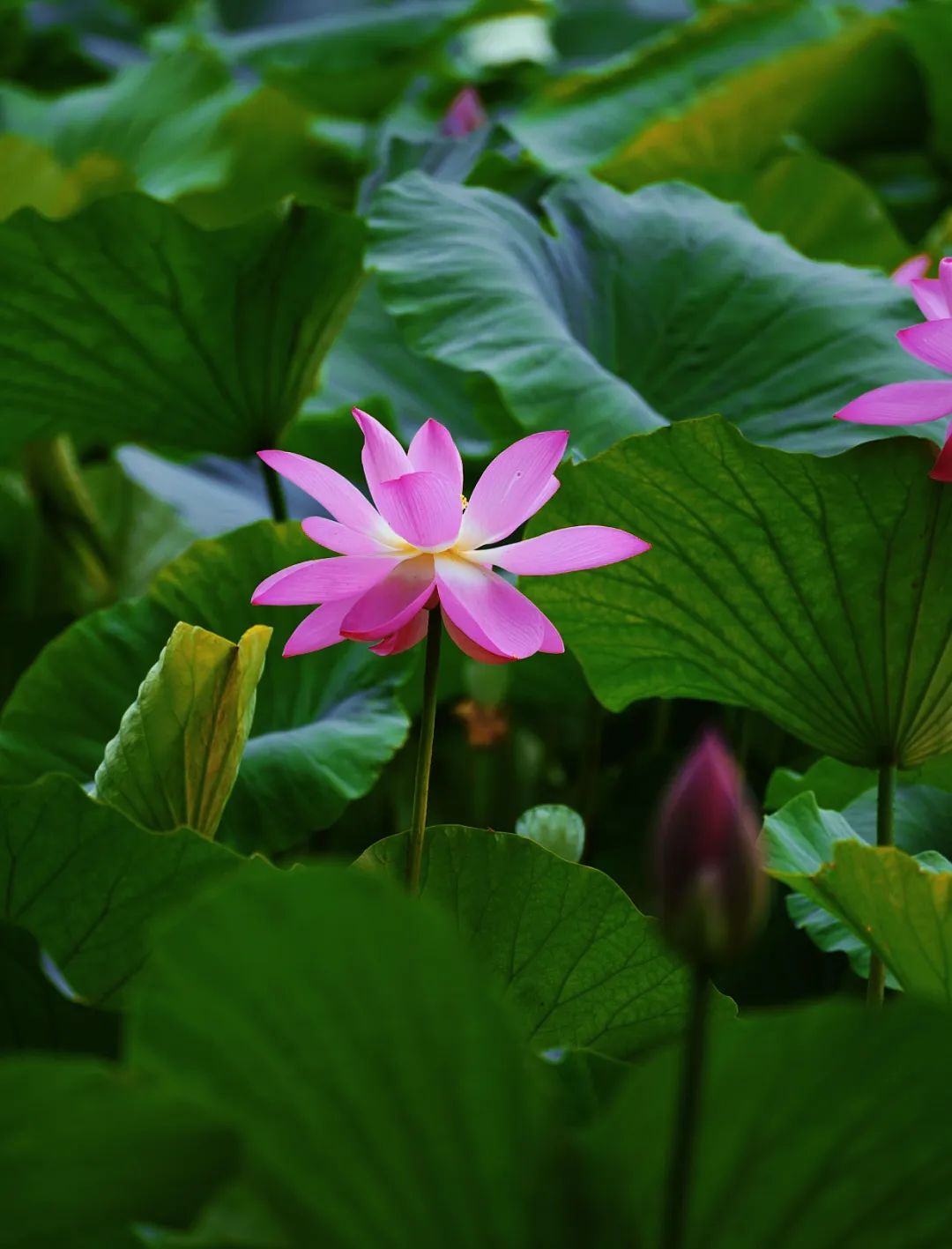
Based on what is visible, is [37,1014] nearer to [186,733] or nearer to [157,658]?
[186,733]

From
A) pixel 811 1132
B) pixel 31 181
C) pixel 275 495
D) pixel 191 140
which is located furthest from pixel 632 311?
pixel 191 140

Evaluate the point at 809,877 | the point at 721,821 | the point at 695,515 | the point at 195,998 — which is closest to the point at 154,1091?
the point at 195,998

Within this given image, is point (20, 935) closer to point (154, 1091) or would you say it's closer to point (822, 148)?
point (154, 1091)

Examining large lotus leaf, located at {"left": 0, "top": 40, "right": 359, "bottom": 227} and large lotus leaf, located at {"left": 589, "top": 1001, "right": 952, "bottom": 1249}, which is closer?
large lotus leaf, located at {"left": 589, "top": 1001, "right": 952, "bottom": 1249}

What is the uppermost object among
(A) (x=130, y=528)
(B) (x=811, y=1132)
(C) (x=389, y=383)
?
(B) (x=811, y=1132)

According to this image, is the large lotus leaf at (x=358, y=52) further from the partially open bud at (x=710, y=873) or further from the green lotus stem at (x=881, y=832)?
the partially open bud at (x=710, y=873)

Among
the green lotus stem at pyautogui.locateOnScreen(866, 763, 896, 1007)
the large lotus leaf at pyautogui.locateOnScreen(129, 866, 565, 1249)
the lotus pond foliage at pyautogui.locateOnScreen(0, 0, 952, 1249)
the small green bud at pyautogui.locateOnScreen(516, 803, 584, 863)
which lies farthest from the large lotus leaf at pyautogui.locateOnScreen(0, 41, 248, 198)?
the large lotus leaf at pyautogui.locateOnScreen(129, 866, 565, 1249)

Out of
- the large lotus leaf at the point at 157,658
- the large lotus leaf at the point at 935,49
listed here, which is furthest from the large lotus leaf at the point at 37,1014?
the large lotus leaf at the point at 935,49

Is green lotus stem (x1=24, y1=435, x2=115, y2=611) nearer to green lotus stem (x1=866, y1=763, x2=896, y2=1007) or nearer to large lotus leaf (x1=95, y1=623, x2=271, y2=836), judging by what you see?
large lotus leaf (x1=95, y1=623, x2=271, y2=836)
